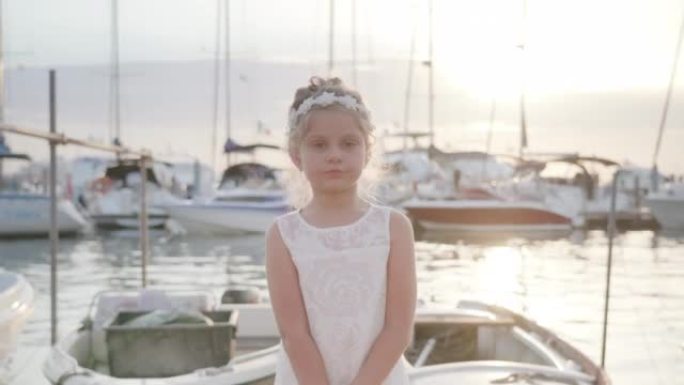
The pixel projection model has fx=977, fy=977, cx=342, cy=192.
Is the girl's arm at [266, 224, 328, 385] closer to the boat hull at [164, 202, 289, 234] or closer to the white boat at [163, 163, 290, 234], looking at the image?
the white boat at [163, 163, 290, 234]

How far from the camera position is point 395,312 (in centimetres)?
270

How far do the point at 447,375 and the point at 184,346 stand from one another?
177cm

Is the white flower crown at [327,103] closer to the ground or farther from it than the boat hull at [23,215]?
farther from it

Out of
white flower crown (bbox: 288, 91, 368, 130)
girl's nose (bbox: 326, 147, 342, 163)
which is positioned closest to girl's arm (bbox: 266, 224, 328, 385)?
girl's nose (bbox: 326, 147, 342, 163)

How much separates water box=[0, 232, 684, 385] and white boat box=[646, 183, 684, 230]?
16.9ft

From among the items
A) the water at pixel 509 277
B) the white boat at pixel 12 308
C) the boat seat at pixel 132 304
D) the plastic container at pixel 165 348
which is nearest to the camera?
the plastic container at pixel 165 348

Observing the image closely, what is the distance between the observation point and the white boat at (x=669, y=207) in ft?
127

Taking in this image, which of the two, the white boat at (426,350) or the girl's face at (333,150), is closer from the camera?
the girl's face at (333,150)

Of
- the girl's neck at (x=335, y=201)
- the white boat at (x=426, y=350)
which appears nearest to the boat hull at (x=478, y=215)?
the white boat at (x=426, y=350)

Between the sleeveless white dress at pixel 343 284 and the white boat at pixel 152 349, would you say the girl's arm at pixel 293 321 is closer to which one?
the sleeveless white dress at pixel 343 284

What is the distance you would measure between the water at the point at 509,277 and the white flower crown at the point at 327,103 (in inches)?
311

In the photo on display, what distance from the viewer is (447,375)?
601 cm

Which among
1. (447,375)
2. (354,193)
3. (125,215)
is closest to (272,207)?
(125,215)

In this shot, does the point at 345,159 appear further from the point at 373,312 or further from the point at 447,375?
the point at 447,375
